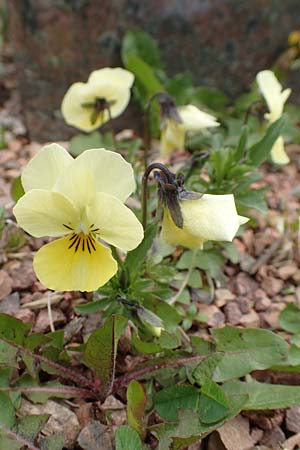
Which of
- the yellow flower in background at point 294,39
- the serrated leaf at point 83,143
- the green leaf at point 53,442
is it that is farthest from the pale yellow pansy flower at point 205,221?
the yellow flower in background at point 294,39

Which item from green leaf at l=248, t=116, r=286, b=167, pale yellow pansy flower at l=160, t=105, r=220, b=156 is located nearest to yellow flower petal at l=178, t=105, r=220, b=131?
pale yellow pansy flower at l=160, t=105, r=220, b=156

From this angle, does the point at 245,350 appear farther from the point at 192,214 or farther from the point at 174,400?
the point at 192,214

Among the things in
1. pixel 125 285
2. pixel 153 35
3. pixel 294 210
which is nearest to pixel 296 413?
pixel 125 285

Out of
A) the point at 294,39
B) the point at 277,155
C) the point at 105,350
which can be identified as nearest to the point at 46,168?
the point at 105,350

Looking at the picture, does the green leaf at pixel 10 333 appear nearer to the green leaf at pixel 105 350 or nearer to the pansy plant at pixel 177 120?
the green leaf at pixel 105 350

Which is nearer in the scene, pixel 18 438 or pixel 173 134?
pixel 18 438

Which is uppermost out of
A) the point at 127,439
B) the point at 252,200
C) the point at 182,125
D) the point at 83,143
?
the point at 182,125
